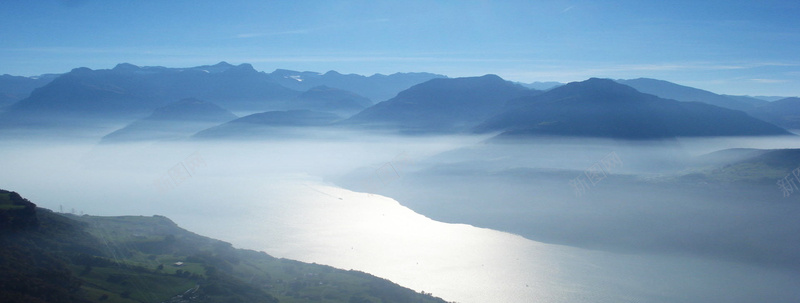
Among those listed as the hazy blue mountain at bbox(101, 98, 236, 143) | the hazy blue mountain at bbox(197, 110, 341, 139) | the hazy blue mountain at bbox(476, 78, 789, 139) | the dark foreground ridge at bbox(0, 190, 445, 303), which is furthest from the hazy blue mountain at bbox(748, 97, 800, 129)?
the hazy blue mountain at bbox(101, 98, 236, 143)

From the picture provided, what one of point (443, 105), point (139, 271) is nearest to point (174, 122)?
point (443, 105)

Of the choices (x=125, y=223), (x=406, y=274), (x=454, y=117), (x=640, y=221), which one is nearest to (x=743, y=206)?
(x=640, y=221)

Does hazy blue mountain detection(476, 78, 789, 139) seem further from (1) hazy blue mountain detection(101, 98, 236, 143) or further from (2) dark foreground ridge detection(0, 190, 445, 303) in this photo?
(1) hazy blue mountain detection(101, 98, 236, 143)

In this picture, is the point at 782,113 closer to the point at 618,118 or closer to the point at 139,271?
the point at 618,118

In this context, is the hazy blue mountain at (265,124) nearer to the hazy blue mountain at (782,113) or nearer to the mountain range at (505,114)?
the mountain range at (505,114)

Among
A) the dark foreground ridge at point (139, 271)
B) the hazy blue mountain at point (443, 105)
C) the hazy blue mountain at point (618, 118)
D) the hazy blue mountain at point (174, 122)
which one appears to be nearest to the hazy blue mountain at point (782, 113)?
the hazy blue mountain at point (618, 118)
